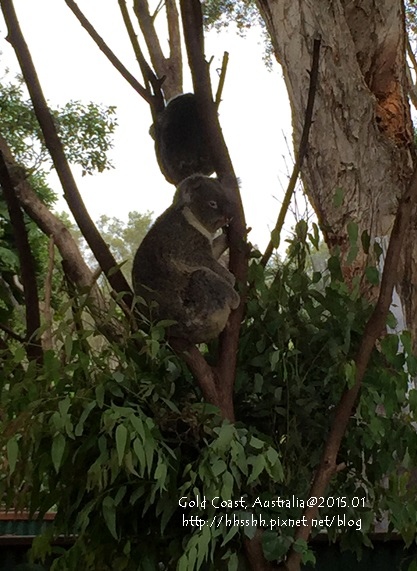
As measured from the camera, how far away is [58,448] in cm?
100

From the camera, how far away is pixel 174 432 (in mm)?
1148

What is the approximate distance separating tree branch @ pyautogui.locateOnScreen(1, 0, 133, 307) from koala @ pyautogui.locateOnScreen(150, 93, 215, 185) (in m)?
0.22

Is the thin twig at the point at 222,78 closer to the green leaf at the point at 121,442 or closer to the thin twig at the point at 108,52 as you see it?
the thin twig at the point at 108,52

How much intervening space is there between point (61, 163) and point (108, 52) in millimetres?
261

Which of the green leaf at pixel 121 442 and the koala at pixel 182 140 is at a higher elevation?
the koala at pixel 182 140

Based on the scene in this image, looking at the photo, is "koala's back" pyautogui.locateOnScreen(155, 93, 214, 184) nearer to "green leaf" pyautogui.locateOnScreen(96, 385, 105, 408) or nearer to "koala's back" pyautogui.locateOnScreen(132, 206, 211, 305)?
"koala's back" pyautogui.locateOnScreen(132, 206, 211, 305)

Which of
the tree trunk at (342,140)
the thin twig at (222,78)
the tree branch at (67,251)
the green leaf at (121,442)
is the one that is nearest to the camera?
the green leaf at (121,442)

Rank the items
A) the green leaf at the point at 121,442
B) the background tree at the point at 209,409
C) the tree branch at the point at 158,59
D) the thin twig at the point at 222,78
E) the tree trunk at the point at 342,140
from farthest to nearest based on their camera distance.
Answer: the tree trunk at the point at 342,140, the tree branch at the point at 158,59, the thin twig at the point at 222,78, the background tree at the point at 209,409, the green leaf at the point at 121,442

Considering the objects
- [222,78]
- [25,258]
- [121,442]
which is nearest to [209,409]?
[121,442]

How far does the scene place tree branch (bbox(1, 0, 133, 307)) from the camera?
3.94 feet

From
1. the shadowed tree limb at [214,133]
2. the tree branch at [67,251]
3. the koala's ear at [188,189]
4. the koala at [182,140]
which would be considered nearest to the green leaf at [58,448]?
the tree branch at [67,251]

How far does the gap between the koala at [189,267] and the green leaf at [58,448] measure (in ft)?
0.91

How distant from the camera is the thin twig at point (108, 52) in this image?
133 cm

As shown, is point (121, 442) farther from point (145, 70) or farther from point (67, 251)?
point (145, 70)
